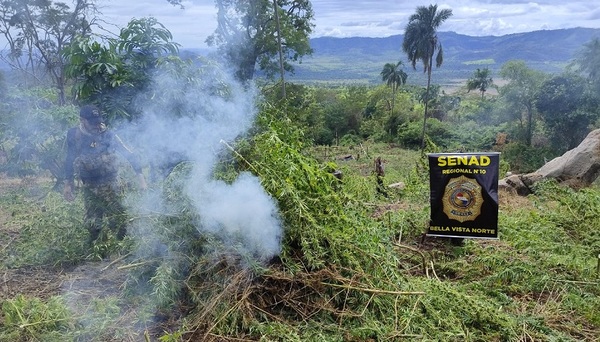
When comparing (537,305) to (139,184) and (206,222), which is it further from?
(139,184)

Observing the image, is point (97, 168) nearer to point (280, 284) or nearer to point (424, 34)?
point (280, 284)

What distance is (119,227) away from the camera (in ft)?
13.8

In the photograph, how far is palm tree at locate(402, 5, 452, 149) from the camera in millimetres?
26328

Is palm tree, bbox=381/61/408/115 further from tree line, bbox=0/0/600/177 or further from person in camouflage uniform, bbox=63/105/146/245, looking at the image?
person in camouflage uniform, bbox=63/105/146/245

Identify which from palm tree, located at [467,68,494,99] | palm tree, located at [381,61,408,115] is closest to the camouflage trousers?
palm tree, located at [381,61,408,115]

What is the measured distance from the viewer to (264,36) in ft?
55.2

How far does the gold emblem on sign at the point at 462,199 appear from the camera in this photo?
16.4ft

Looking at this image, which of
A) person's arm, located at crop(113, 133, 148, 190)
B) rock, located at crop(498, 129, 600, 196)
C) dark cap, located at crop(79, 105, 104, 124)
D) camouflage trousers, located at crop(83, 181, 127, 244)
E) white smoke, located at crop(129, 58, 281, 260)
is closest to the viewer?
white smoke, located at crop(129, 58, 281, 260)

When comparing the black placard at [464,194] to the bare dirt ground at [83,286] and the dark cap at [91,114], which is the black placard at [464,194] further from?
the dark cap at [91,114]

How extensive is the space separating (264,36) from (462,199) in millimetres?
13434

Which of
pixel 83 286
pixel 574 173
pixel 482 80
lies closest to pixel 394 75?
pixel 482 80

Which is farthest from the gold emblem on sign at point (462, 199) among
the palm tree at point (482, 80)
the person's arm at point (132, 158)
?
the palm tree at point (482, 80)

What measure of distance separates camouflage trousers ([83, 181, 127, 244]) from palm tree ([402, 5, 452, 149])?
24209 mm

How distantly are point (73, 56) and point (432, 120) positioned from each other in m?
31.2
